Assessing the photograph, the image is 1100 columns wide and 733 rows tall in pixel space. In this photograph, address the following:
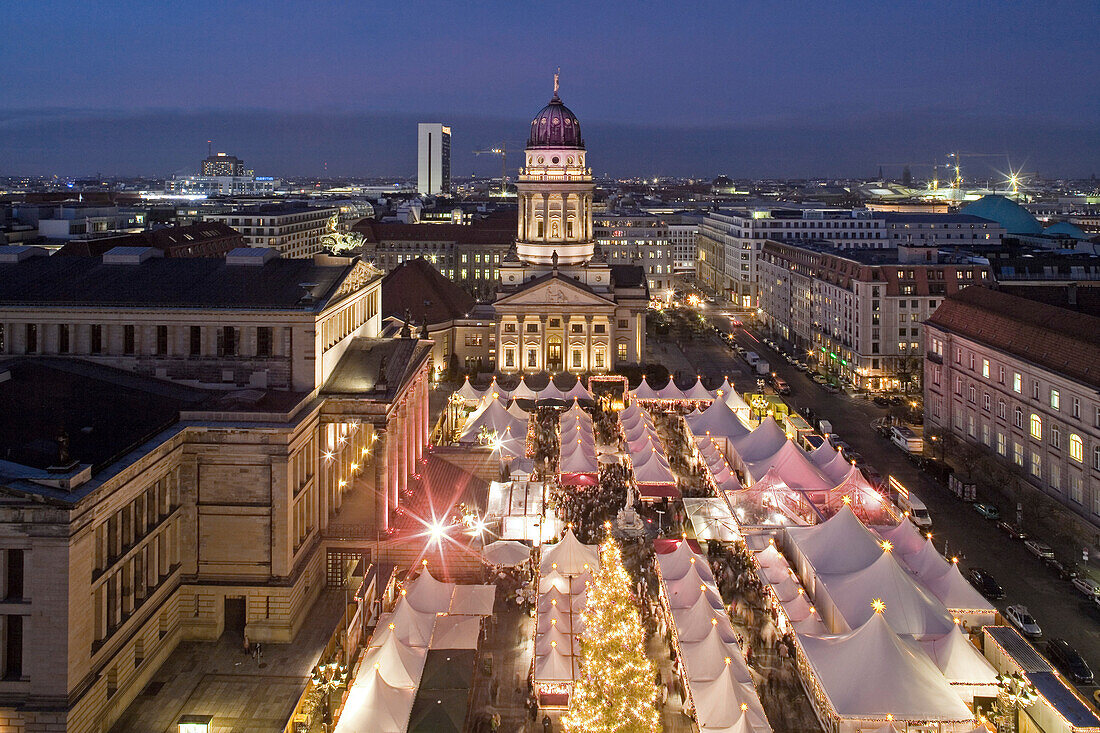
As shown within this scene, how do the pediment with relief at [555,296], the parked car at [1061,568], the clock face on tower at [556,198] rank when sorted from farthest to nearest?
the clock face on tower at [556,198]
the pediment with relief at [555,296]
the parked car at [1061,568]

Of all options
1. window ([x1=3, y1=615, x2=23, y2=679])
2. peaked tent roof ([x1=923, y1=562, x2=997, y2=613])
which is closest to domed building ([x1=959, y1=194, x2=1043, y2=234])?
peaked tent roof ([x1=923, y1=562, x2=997, y2=613])

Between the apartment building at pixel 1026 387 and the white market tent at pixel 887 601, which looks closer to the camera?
the white market tent at pixel 887 601

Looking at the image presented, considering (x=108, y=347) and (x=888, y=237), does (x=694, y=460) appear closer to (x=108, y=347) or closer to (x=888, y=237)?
(x=108, y=347)

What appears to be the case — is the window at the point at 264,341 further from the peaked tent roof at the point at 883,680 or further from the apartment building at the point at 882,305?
the apartment building at the point at 882,305

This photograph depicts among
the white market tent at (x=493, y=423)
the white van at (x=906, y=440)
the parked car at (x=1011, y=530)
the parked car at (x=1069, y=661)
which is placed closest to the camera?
the parked car at (x=1069, y=661)

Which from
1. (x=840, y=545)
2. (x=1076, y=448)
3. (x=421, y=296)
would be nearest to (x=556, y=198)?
(x=421, y=296)

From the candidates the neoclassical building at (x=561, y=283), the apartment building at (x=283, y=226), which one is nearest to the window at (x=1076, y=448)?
the neoclassical building at (x=561, y=283)

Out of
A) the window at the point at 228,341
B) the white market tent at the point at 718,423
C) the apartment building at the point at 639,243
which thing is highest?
the apartment building at the point at 639,243
